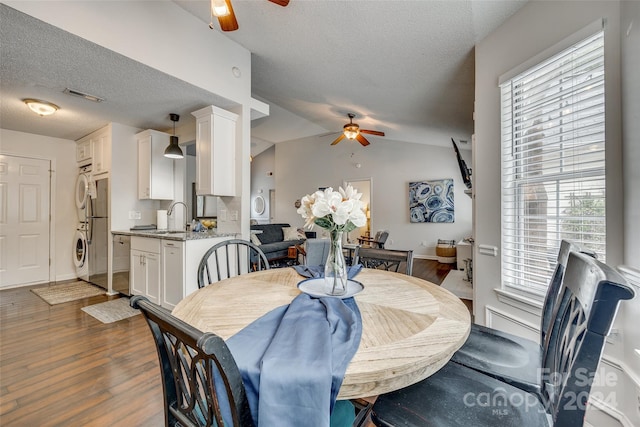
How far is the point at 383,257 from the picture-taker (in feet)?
6.40

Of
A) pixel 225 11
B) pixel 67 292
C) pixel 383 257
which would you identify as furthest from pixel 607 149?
pixel 67 292

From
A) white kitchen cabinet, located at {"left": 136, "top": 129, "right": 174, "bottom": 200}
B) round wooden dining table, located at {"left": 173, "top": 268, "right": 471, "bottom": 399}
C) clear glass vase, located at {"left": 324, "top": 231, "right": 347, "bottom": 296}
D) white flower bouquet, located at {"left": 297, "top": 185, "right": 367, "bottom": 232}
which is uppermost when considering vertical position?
white kitchen cabinet, located at {"left": 136, "top": 129, "right": 174, "bottom": 200}

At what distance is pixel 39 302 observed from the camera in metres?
3.39

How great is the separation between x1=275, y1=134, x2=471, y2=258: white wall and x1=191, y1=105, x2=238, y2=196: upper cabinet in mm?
4204

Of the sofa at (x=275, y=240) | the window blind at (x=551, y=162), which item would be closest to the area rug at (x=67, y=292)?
the sofa at (x=275, y=240)

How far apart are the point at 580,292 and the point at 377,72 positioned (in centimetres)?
280

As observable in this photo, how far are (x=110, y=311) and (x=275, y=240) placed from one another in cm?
321

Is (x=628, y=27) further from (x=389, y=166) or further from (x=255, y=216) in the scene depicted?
(x=255, y=216)

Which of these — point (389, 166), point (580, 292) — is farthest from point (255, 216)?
point (580, 292)

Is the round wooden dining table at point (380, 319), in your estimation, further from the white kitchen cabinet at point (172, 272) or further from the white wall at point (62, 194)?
the white wall at point (62, 194)

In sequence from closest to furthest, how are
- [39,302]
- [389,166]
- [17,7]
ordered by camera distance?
[17,7] < [39,302] < [389,166]

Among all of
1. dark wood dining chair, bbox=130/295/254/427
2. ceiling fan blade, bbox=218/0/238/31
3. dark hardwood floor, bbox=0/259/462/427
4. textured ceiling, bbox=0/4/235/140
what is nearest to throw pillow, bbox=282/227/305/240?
textured ceiling, bbox=0/4/235/140

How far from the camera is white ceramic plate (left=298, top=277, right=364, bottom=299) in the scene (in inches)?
46.5

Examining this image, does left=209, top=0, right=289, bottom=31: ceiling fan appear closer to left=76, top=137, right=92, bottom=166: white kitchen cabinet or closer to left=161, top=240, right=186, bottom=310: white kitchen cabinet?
left=161, top=240, right=186, bottom=310: white kitchen cabinet
